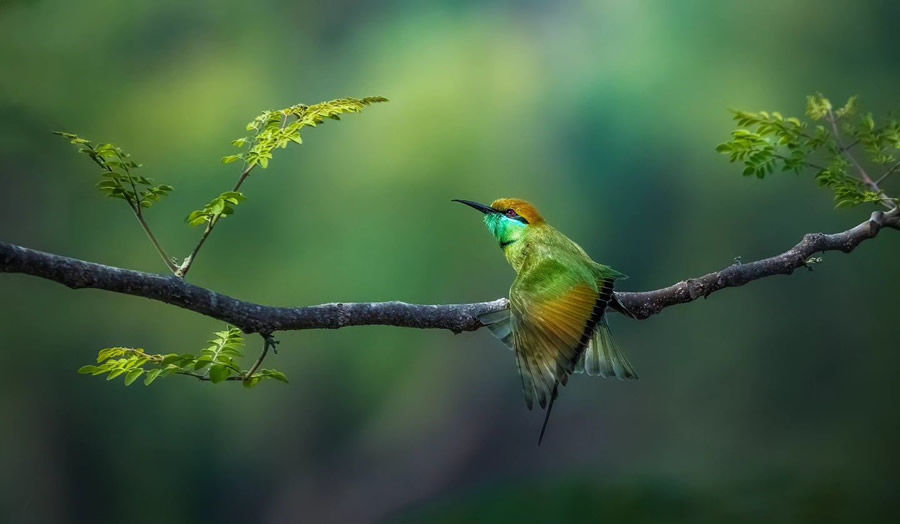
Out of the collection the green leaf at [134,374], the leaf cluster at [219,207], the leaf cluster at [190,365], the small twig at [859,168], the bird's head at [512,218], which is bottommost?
the green leaf at [134,374]

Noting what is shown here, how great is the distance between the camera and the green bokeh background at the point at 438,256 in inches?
95.7

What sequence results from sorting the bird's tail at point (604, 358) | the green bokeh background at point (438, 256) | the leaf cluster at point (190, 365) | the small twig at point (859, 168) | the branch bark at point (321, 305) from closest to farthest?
1. the branch bark at point (321, 305)
2. the leaf cluster at point (190, 365)
3. the small twig at point (859, 168)
4. the bird's tail at point (604, 358)
5. the green bokeh background at point (438, 256)

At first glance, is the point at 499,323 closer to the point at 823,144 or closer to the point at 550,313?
the point at 550,313

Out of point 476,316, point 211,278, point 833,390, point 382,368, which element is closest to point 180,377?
point 211,278

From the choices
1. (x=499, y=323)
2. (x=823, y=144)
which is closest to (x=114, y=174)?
(x=499, y=323)

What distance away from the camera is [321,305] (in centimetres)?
135

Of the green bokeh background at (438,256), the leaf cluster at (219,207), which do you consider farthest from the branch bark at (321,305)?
the green bokeh background at (438,256)

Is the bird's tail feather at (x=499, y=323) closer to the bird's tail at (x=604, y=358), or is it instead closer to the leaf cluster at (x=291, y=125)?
the bird's tail at (x=604, y=358)

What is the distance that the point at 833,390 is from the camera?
8.29 feet

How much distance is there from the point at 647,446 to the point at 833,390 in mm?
554

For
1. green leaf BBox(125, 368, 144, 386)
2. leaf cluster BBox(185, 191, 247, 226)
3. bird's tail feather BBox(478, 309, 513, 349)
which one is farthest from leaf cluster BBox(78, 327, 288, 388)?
bird's tail feather BBox(478, 309, 513, 349)

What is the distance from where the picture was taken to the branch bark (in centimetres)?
113

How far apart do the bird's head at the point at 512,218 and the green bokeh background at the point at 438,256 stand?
794 millimetres

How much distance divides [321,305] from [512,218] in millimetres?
557
